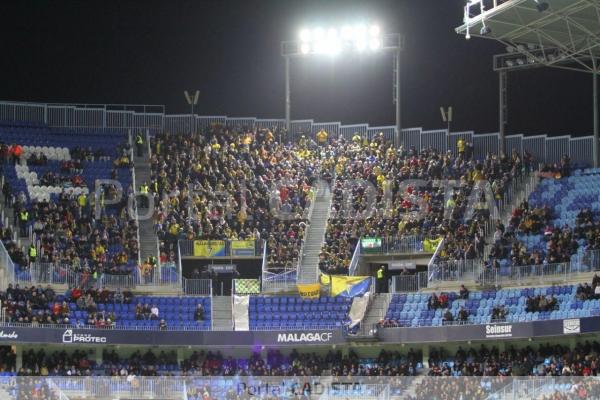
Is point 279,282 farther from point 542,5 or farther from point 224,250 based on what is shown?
point 542,5

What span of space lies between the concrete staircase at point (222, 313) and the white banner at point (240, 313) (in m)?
0.20

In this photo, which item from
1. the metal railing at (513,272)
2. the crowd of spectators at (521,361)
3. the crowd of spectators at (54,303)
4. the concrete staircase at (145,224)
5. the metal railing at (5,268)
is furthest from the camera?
the concrete staircase at (145,224)

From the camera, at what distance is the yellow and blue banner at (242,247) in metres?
53.6

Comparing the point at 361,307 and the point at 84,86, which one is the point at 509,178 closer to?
the point at 361,307

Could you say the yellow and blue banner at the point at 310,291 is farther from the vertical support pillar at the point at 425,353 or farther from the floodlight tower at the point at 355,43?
the floodlight tower at the point at 355,43

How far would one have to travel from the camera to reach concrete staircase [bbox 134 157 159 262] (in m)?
53.2

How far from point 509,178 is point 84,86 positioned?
71.1 feet

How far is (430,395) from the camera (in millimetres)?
42344

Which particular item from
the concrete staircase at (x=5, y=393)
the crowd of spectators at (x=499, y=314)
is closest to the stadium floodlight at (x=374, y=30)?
the crowd of spectators at (x=499, y=314)

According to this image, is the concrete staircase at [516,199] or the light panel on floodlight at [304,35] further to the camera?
the light panel on floodlight at [304,35]

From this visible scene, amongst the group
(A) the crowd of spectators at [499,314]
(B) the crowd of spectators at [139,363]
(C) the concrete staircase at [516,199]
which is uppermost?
(C) the concrete staircase at [516,199]

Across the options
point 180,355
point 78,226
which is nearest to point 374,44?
point 78,226

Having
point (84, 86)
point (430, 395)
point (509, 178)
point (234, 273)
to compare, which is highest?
point (84, 86)

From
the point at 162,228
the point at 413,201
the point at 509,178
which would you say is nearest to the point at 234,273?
the point at 162,228
